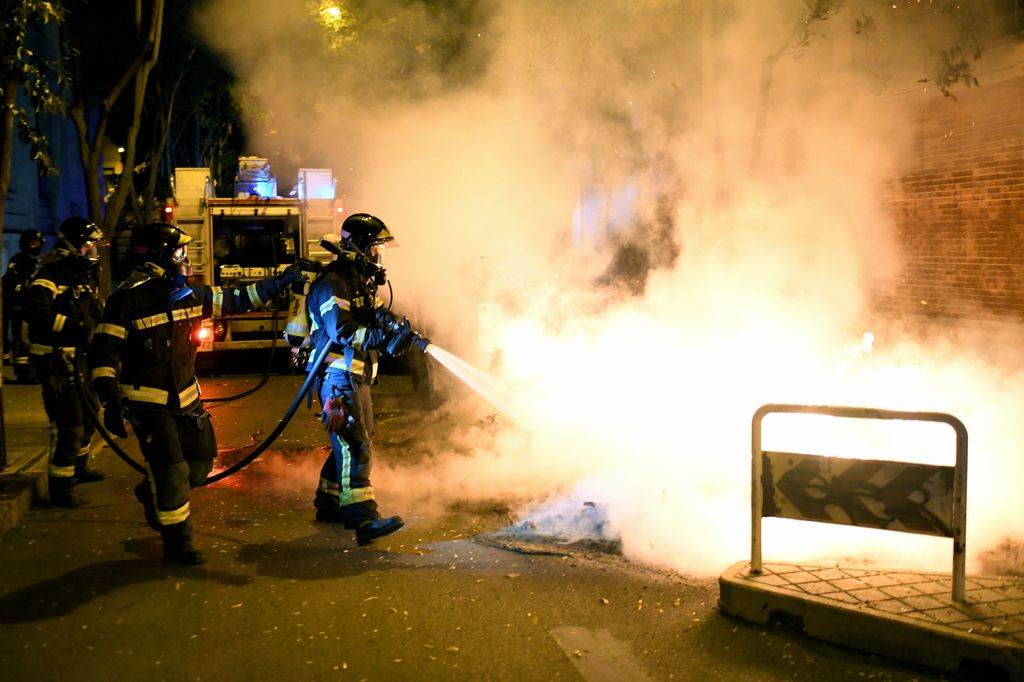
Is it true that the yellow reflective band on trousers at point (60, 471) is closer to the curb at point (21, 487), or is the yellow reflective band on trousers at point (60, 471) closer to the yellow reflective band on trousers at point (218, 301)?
the curb at point (21, 487)

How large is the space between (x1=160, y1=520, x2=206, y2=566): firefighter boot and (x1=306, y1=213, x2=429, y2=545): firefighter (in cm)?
82

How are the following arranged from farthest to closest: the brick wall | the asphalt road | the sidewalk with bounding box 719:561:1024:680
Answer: the brick wall
the asphalt road
the sidewalk with bounding box 719:561:1024:680

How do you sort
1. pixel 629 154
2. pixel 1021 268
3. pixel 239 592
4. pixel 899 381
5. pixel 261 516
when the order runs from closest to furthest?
pixel 239 592
pixel 261 516
pixel 899 381
pixel 1021 268
pixel 629 154

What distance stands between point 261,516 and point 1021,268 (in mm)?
7328

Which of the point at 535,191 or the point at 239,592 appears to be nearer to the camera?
the point at 239,592

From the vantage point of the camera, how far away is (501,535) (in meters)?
5.19

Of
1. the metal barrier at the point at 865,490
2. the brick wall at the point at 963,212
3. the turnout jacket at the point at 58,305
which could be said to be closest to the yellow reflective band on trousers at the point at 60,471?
the turnout jacket at the point at 58,305

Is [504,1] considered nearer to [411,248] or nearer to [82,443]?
[411,248]

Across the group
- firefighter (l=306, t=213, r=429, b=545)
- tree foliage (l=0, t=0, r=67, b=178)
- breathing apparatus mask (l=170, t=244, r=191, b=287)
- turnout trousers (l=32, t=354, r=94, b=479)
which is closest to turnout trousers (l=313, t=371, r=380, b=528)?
firefighter (l=306, t=213, r=429, b=545)

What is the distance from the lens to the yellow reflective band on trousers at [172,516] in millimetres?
4754

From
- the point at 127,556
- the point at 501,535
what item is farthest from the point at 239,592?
the point at 501,535

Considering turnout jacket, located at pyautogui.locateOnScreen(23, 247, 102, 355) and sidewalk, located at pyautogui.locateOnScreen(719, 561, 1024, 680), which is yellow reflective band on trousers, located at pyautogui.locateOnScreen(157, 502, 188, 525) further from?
sidewalk, located at pyautogui.locateOnScreen(719, 561, 1024, 680)

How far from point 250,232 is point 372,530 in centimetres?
835

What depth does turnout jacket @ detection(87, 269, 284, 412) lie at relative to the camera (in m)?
4.66
